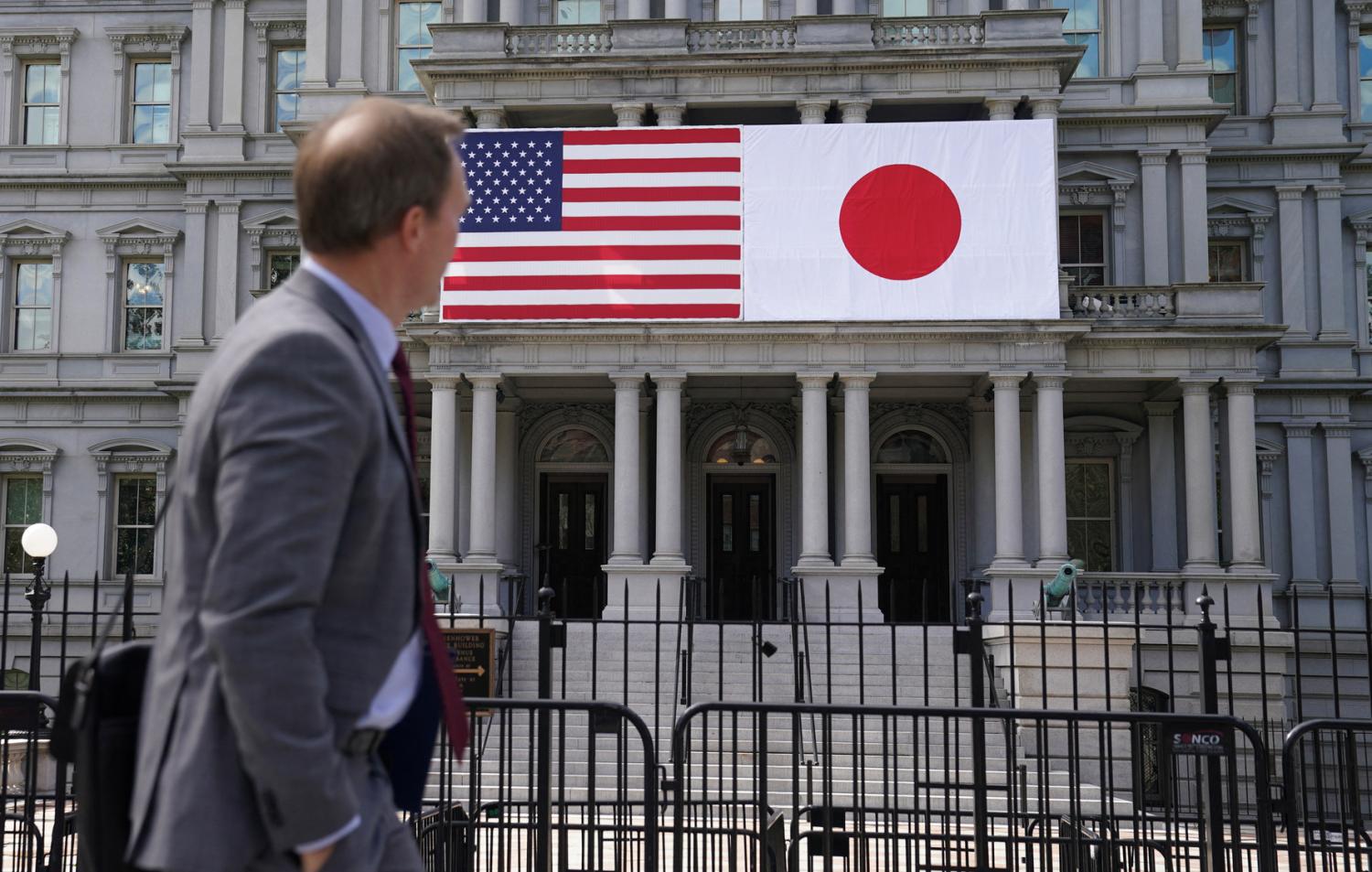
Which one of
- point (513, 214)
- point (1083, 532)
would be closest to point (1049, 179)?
point (1083, 532)

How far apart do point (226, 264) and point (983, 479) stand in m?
16.3

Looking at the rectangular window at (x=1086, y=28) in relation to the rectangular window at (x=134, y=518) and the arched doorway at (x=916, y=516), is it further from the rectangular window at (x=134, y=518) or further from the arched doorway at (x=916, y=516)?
the rectangular window at (x=134, y=518)

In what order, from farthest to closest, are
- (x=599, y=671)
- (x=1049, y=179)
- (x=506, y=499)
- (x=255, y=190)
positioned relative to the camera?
1. (x=255, y=190)
2. (x=506, y=499)
3. (x=1049, y=179)
4. (x=599, y=671)

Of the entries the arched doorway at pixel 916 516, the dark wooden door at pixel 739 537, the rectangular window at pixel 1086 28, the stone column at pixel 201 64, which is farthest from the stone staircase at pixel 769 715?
the stone column at pixel 201 64

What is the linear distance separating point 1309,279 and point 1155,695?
38.8 feet

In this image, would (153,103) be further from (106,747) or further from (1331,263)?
(106,747)

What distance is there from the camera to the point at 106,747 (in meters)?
2.58

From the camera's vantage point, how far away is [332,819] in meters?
2.36

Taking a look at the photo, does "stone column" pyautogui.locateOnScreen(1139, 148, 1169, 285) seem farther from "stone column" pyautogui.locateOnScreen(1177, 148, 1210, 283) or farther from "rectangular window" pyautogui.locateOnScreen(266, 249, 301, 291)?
"rectangular window" pyautogui.locateOnScreen(266, 249, 301, 291)

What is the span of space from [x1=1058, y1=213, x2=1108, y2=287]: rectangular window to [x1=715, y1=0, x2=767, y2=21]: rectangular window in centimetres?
733

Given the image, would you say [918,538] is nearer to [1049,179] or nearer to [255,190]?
[1049,179]

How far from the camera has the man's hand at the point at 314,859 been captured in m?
2.38

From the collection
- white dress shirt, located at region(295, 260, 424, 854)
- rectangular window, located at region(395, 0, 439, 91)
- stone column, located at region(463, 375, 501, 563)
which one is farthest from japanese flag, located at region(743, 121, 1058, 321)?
white dress shirt, located at region(295, 260, 424, 854)

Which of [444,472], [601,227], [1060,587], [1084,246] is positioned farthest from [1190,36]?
[444,472]
